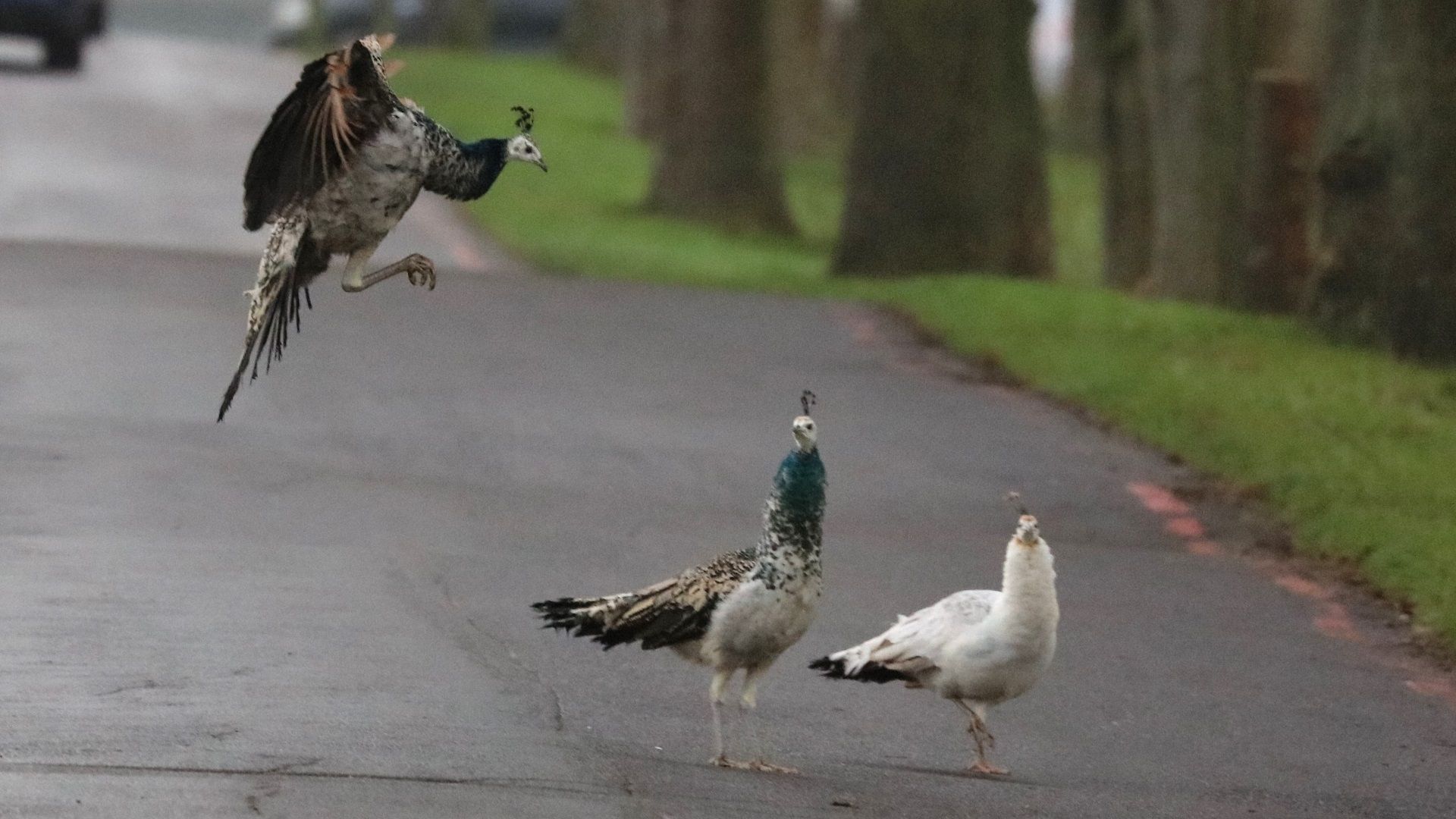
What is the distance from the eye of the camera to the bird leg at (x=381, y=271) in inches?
282

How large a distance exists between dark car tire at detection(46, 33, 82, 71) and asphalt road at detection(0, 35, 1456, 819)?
19444 mm

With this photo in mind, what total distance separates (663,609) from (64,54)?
3280 centimetres

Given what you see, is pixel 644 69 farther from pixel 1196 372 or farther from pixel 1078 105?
pixel 1196 372

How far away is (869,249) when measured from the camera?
23469 millimetres

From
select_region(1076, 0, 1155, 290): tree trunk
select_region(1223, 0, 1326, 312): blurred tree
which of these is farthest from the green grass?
select_region(1076, 0, 1155, 290): tree trunk

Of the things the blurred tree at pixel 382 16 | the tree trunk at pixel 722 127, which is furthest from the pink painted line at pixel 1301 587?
the blurred tree at pixel 382 16

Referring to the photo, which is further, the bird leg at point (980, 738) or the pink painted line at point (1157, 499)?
the pink painted line at point (1157, 499)

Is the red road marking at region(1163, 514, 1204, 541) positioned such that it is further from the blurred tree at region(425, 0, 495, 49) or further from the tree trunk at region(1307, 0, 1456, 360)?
the blurred tree at region(425, 0, 495, 49)

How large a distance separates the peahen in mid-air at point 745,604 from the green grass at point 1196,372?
3.93 meters

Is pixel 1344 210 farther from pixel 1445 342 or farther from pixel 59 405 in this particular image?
pixel 59 405

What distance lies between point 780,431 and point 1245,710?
17.3 feet

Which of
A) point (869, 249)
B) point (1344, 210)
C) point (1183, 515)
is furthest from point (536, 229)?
point (1183, 515)

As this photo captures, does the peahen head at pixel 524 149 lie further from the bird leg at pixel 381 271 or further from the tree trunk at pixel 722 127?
the tree trunk at pixel 722 127

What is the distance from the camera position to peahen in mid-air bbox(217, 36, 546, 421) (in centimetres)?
706
